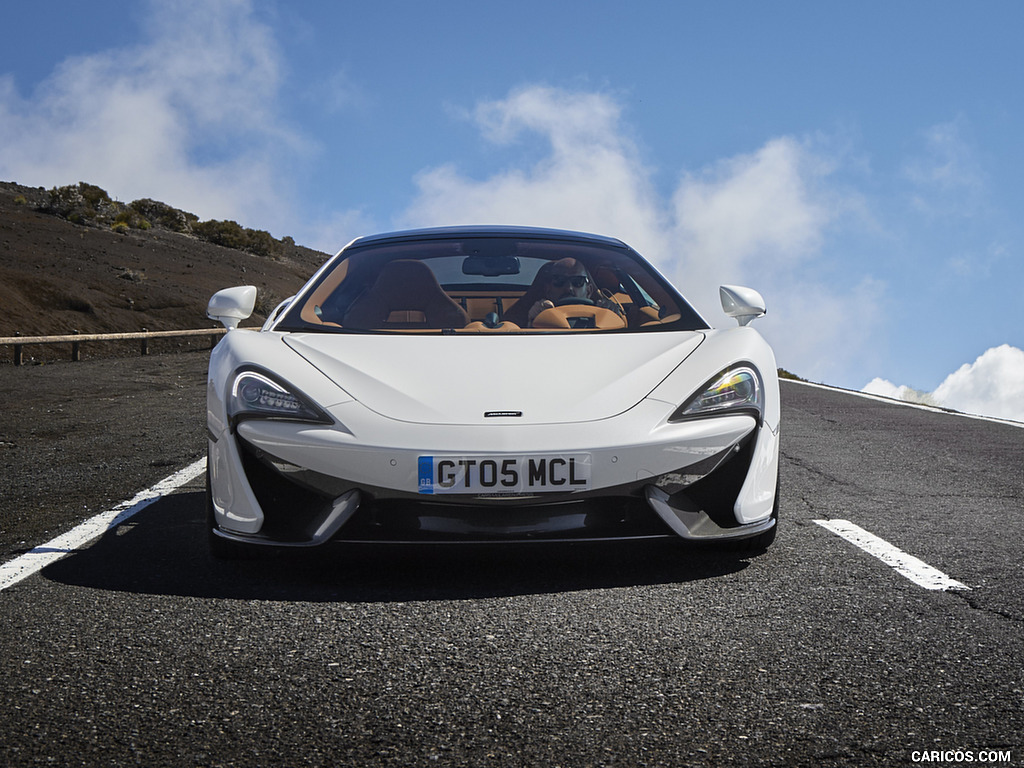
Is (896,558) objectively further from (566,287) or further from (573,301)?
(566,287)

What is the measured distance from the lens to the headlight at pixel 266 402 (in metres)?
3.43

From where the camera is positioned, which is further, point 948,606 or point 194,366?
point 194,366

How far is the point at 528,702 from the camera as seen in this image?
94.7 inches

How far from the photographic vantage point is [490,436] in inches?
129

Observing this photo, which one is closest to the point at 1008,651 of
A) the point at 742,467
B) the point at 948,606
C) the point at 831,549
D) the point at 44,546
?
the point at 948,606

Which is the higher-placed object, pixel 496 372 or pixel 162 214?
pixel 162 214

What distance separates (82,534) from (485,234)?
2278 mm

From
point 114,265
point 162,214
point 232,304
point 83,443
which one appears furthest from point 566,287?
point 162,214

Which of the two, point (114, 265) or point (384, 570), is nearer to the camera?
point (384, 570)

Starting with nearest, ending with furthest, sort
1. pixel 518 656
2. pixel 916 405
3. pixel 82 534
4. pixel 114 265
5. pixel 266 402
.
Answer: pixel 518 656 < pixel 266 402 < pixel 82 534 < pixel 916 405 < pixel 114 265

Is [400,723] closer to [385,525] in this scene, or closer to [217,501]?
[385,525]

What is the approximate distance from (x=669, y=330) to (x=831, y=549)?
3.51ft

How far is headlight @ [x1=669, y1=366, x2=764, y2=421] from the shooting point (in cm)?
350

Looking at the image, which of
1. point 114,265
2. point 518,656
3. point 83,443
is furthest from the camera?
point 114,265
